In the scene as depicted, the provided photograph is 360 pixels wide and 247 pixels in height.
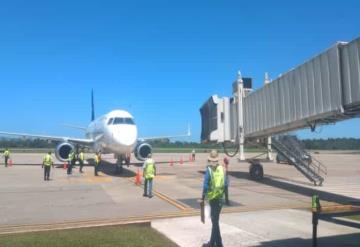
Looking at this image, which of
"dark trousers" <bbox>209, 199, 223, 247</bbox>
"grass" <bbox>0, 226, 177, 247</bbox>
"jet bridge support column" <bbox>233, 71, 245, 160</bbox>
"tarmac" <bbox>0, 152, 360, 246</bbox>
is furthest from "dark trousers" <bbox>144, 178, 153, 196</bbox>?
"dark trousers" <bbox>209, 199, 223, 247</bbox>

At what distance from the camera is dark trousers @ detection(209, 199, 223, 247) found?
8680 millimetres

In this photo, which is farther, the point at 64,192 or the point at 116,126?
the point at 116,126

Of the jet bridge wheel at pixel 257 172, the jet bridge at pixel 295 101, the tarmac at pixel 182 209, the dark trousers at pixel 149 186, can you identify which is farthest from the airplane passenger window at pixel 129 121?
the dark trousers at pixel 149 186

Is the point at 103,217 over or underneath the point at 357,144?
underneath

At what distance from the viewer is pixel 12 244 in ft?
31.2

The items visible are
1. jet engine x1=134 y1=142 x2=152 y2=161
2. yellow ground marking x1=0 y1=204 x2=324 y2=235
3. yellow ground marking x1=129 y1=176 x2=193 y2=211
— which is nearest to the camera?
yellow ground marking x1=0 y1=204 x2=324 y2=235

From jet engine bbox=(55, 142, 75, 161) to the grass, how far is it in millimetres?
25430

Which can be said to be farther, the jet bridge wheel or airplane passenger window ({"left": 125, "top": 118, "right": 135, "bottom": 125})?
airplane passenger window ({"left": 125, "top": 118, "right": 135, "bottom": 125})

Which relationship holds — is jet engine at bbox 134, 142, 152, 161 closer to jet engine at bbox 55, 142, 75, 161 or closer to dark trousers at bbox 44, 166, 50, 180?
jet engine at bbox 55, 142, 75, 161

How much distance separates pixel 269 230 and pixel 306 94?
26.3 feet

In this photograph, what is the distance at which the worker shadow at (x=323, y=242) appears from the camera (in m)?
8.95

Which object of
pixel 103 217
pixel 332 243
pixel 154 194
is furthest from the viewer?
pixel 154 194

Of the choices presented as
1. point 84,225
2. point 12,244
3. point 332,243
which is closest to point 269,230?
point 332,243

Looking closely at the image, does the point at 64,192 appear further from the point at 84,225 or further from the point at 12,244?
the point at 12,244
